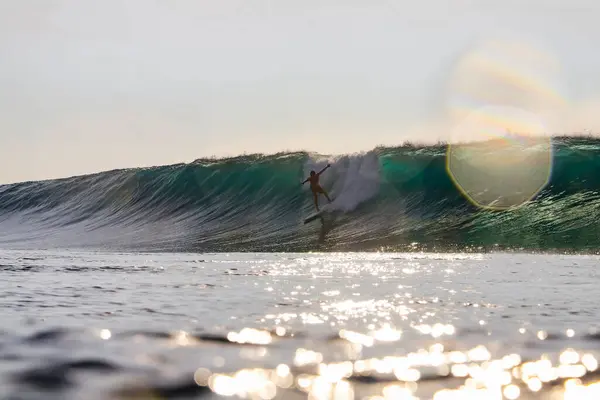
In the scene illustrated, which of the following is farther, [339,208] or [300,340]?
[339,208]

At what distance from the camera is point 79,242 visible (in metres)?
21.9

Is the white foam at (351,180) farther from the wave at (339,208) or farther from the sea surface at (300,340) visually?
the sea surface at (300,340)

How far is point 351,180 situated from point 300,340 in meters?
18.4

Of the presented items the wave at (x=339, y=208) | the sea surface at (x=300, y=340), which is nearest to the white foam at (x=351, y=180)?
the wave at (x=339, y=208)

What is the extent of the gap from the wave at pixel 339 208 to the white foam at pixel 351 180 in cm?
5

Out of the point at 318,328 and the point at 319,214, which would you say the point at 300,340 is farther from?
the point at 319,214

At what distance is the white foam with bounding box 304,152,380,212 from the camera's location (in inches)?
805

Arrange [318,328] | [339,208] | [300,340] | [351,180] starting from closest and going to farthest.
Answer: [300,340] → [318,328] → [339,208] → [351,180]

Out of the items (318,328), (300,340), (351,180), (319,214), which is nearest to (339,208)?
(319,214)

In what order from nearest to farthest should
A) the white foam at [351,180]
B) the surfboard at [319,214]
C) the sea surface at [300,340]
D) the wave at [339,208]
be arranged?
the sea surface at [300,340], the wave at [339,208], the surfboard at [319,214], the white foam at [351,180]

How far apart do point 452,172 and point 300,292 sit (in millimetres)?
16243

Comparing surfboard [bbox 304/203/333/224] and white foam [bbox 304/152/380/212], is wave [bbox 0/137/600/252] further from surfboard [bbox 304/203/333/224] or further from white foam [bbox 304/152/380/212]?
surfboard [bbox 304/203/333/224]

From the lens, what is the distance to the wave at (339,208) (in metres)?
16.4

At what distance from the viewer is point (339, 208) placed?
793 inches
